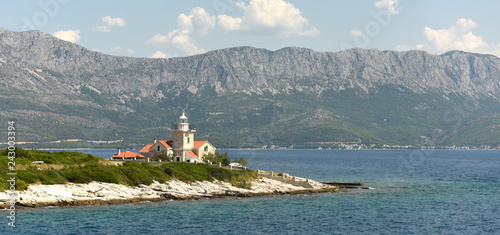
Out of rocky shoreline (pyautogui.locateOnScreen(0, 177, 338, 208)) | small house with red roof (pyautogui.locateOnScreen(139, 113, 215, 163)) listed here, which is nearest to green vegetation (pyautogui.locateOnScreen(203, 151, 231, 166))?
small house with red roof (pyautogui.locateOnScreen(139, 113, 215, 163))

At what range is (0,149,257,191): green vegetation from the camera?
75125 millimetres

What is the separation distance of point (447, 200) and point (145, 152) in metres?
60.5

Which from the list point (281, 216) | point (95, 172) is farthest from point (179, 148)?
point (281, 216)

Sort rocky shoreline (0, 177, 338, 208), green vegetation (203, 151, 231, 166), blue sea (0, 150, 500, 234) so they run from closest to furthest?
blue sea (0, 150, 500, 234) < rocky shoreline (0, 177, 338, 208) < green vegetation (203, 151, 231, 166)

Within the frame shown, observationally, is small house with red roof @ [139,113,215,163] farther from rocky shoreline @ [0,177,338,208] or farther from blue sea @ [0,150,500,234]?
blue sea @ [0,150,500,234]

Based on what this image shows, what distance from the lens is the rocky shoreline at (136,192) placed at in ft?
229

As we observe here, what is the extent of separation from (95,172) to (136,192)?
295 inches

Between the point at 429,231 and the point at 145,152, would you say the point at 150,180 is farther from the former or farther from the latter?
the point at 429,231

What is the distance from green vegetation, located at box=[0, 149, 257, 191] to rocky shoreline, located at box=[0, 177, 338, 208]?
1.39 metres

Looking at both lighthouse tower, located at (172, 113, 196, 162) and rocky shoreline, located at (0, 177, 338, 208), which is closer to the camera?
rocky shoreline, located at (0, 177, 338, 208)

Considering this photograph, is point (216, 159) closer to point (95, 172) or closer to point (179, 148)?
point (179, 148)

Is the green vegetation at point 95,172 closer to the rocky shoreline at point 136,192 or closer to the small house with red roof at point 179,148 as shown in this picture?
the rocky shoreline at point 136,192

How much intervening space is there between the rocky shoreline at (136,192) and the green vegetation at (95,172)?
4.56 feet

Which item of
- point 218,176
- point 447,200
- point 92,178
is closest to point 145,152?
point 218,176
